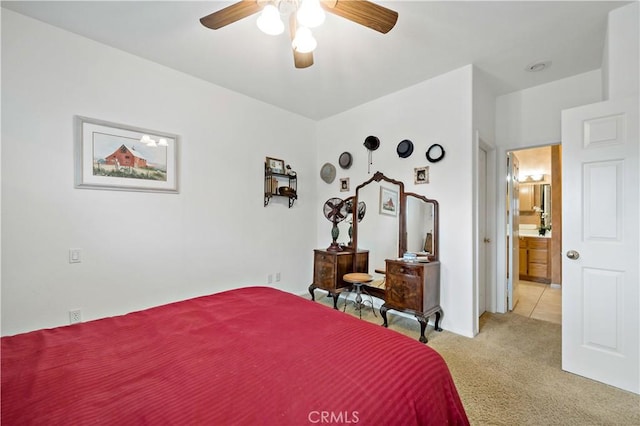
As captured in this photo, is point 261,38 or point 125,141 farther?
point 125,141

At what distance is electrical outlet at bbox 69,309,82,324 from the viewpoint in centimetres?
219

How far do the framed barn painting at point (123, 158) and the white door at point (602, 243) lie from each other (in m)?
3.54

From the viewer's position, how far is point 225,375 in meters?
0.94

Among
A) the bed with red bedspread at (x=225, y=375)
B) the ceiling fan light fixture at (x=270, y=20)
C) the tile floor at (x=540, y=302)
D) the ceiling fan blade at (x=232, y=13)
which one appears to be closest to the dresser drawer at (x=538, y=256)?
the tile floor at (x=540, y=302)

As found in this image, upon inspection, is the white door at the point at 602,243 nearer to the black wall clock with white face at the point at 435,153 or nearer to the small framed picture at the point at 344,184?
the black wall clock with white face at the point at 435,153

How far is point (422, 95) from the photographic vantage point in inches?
120

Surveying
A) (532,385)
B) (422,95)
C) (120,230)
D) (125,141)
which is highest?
(422,95)

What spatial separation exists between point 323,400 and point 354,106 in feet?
11.8

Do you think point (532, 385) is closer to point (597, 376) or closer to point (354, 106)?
point (597, 376)

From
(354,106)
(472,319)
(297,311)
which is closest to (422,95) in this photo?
(354,106)

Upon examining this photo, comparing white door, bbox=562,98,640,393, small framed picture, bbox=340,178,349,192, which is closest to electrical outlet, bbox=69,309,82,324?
small framed picture, bbox=340,178,349,192

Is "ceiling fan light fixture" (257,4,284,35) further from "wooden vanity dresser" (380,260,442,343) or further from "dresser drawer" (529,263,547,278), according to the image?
"dresser drawer" (529,263,547,278)

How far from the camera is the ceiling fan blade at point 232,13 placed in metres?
1.51

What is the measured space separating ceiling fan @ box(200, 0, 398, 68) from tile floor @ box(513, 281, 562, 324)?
12.0ft
